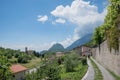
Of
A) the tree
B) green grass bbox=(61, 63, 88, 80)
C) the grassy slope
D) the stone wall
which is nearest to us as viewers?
the tree

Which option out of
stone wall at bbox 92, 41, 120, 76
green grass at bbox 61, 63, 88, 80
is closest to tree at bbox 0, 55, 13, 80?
stone wall at bbox 92, 41, 120, 76

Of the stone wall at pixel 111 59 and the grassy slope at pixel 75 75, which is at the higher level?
the stone wall at pixel 111 59

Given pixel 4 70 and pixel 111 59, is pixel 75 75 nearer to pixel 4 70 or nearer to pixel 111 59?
pixel 111 59

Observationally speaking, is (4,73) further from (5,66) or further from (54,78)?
(54,78)

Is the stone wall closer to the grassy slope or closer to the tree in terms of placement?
the grassy slope

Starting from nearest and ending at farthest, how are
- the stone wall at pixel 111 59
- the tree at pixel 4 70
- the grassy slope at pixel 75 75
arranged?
the tree at pixel 4 70 < the stone wall at pixel 111 59 < the grassy slope at pixel 75 75

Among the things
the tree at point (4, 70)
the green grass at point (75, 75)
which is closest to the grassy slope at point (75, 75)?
the green grass at point (75, 75)

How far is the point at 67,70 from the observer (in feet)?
159

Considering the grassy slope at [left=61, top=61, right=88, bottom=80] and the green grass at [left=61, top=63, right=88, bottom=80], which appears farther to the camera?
the grassy slope at [left=61, top=61, right=88, bottom=80]

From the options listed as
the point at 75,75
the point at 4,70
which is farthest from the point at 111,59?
the point at 4,70

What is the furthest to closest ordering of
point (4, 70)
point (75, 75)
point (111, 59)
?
point (75, 75) < point (111, 59) < point (4, 70)

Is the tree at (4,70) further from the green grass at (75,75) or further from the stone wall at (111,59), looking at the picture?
the green grass at (75,75)

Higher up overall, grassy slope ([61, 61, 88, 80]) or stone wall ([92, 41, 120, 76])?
stone wall ([92, 41, 120, 76])

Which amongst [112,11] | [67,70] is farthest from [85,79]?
[67,70]
